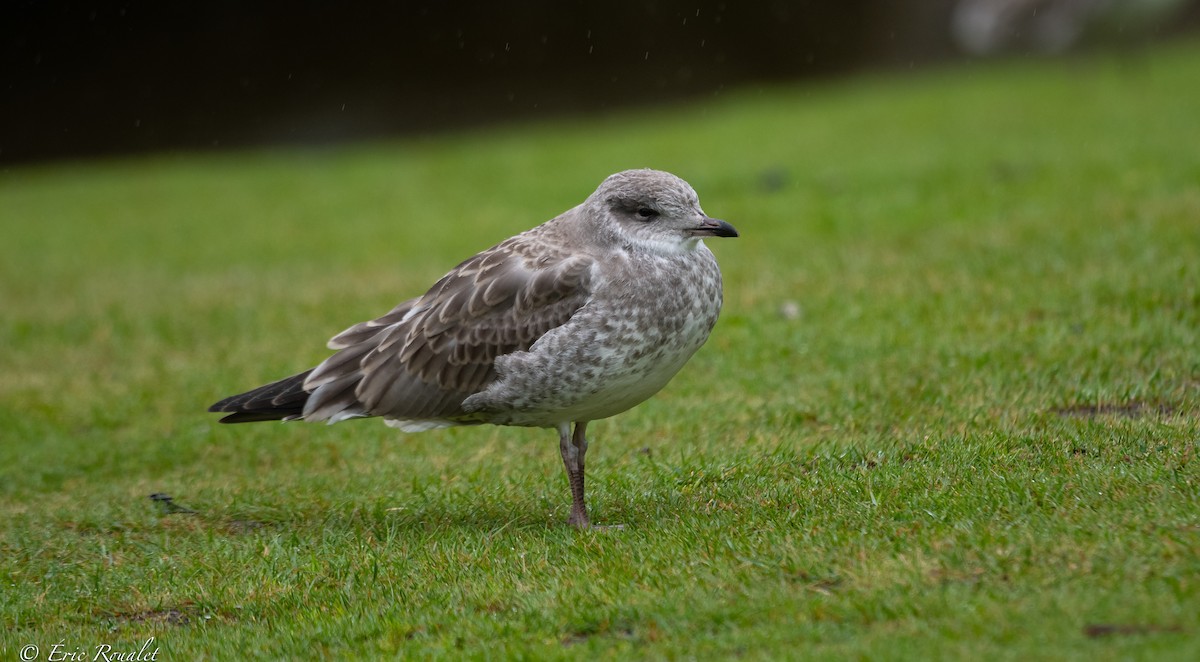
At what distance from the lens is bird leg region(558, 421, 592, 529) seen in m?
5.24

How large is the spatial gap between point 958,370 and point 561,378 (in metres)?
2.52

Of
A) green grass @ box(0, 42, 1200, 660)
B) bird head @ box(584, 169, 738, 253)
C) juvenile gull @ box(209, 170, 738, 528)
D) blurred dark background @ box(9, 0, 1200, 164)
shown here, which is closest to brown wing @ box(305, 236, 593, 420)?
juvenile gull @ box(209, 170, 738, 528)

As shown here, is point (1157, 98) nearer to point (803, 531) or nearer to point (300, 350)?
point (300, 350)

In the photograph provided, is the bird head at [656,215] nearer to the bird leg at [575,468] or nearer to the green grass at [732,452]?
the bird leg at [575,468]

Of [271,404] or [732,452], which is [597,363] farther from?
[271,404]

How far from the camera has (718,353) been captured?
7.66 metres

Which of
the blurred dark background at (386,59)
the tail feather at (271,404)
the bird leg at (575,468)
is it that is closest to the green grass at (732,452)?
the bird leg at (575,468)

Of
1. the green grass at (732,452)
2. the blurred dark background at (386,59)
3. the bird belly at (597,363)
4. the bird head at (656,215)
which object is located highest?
the blurred dark background at (386,59)

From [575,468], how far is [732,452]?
0.97m

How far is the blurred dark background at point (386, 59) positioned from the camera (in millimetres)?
21516

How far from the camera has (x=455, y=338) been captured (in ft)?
17.7

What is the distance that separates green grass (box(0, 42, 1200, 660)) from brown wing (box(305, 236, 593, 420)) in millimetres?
550

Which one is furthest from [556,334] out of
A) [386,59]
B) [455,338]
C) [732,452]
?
[386,59]

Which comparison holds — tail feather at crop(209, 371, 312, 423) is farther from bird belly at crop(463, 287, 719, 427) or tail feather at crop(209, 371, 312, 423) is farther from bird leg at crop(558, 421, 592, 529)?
bird leg at crop(558, 421, 592, 529)
